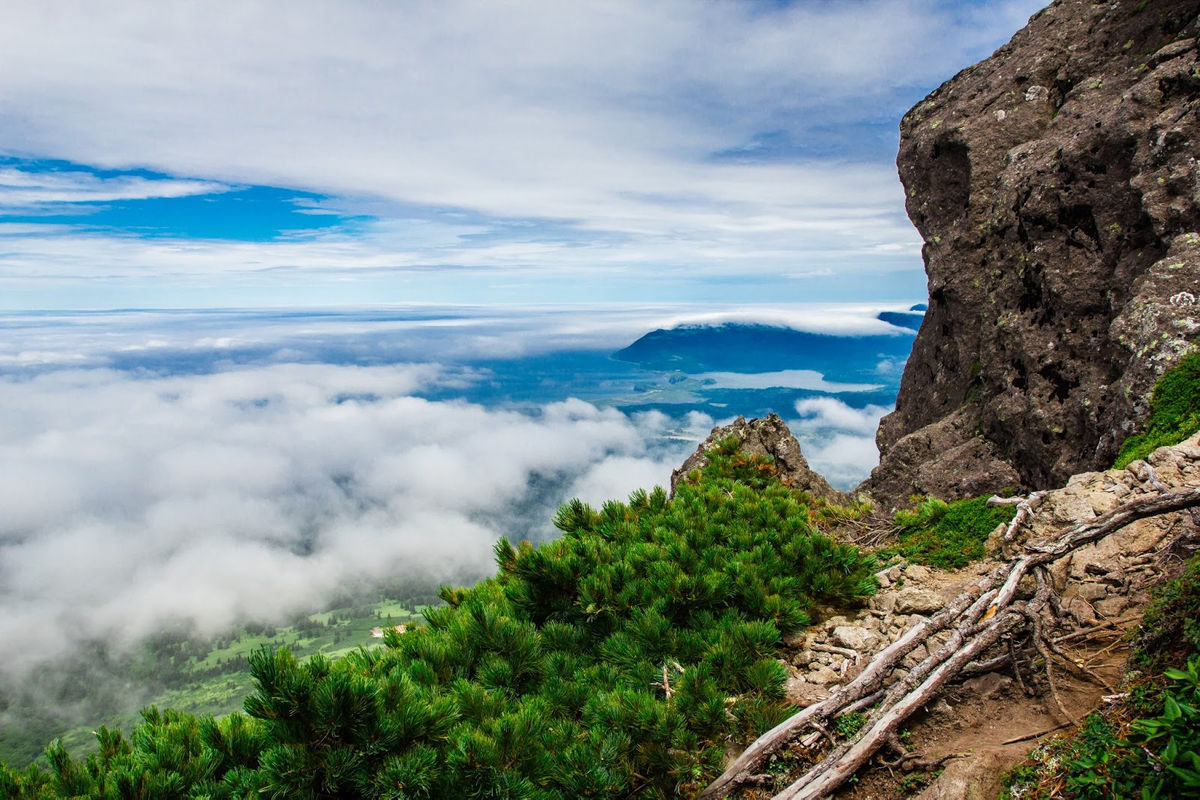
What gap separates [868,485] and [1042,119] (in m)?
9.67

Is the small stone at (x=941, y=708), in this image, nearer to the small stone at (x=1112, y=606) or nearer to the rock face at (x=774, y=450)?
the small stone at (x=1112, y=606)

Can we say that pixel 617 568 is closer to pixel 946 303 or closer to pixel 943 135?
pixel 946 303

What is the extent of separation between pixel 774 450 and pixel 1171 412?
7425 millimetres

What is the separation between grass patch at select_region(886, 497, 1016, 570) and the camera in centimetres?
643

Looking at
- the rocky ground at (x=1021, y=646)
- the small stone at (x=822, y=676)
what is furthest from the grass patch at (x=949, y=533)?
the small stone at (x=822, y=676)

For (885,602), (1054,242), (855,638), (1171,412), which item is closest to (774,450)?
(1054,242)

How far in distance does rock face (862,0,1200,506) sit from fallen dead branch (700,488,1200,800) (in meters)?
5.01

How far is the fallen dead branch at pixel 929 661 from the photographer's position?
363 cm

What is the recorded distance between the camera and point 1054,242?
38.5 ft

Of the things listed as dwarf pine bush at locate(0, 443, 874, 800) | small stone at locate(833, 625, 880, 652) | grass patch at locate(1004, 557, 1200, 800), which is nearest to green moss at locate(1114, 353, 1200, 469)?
dwarf pine bush at locate(0, 443, 874, 800)

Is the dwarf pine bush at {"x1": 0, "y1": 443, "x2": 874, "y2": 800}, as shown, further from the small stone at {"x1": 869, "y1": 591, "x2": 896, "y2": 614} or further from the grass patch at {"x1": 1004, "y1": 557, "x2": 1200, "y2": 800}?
the grass patch at {"x1": 1004, "y1": 557, "x2": 1200, "y2": 800}

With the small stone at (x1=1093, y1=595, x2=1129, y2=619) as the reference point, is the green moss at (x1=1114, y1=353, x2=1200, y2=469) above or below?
above

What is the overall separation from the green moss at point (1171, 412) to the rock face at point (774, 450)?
19.2ft

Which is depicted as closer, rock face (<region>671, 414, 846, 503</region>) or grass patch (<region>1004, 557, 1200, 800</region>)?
grass patch (<region>1004, 557, 1200, 800</region>)
